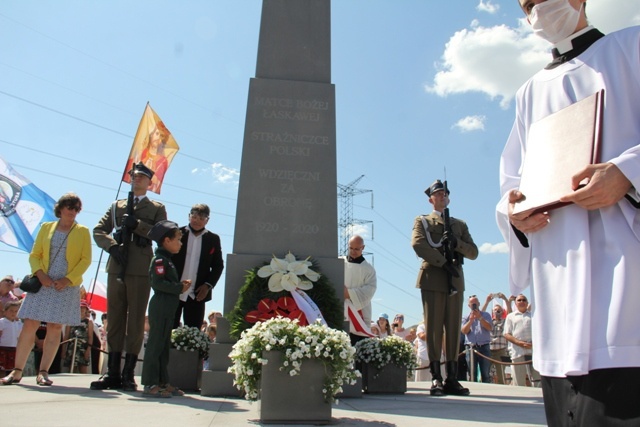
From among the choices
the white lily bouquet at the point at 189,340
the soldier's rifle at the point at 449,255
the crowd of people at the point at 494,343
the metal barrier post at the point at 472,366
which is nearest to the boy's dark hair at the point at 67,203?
the white lily bouquet at the point at 189,340

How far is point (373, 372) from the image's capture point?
23.6 ft

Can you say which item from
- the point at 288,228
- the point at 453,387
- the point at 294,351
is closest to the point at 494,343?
the point at 453,387

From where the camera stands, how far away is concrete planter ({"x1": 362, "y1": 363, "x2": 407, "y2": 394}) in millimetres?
7176

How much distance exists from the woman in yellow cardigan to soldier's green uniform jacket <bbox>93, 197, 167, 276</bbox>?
0.27m

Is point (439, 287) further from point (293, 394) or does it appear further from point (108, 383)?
point (108, 383)

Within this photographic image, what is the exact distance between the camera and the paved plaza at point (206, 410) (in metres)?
4.10

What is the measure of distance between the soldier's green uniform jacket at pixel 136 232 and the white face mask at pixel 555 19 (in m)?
5.37

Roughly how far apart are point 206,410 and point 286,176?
9.97ft

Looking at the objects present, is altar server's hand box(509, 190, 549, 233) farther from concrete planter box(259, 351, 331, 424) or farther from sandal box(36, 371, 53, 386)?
sandal box(36, 371, 53, 386)

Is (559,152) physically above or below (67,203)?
below

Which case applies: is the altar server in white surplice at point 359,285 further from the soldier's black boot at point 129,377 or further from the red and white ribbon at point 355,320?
the soldier's black boot at point 129,377

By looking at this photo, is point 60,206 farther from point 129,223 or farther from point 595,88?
point 595,88

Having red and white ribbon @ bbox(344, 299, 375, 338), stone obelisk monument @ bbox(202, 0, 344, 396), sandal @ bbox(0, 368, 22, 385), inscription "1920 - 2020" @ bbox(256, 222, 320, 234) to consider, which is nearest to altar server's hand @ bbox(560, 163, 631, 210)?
stone obelisk monument @ bbox(202, 0, 344, 396)

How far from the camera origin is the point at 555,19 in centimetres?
219
